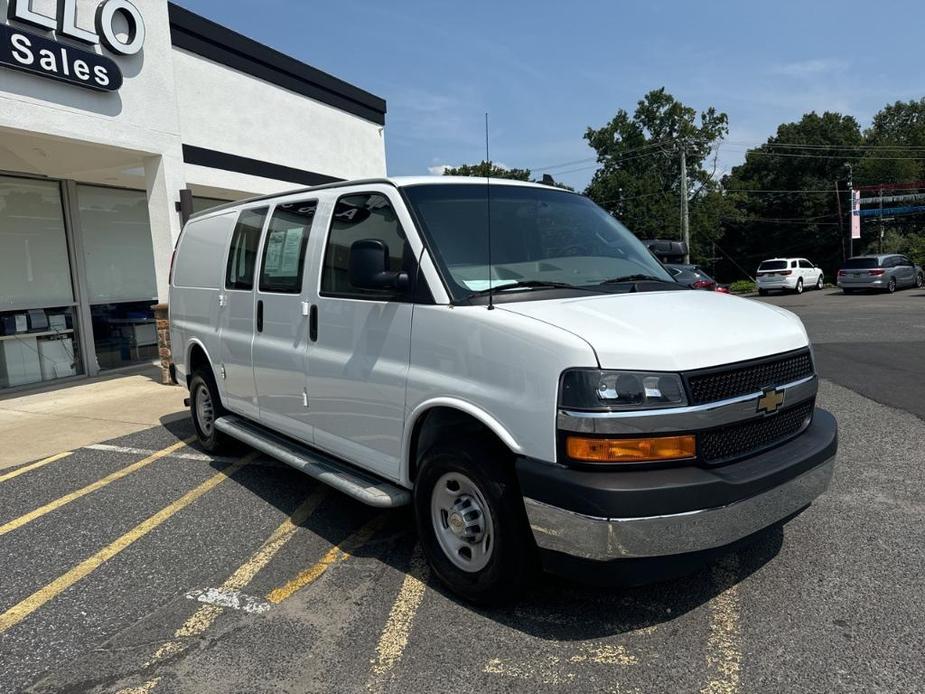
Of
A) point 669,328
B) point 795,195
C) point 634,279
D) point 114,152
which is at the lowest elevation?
point 669,328

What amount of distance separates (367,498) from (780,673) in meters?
2.06

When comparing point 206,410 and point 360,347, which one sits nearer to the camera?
point 360,347

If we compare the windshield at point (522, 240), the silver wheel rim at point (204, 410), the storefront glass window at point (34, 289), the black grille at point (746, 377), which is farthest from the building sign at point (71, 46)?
the black grille at point (746, 377)

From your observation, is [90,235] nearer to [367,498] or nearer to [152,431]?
[152,431]

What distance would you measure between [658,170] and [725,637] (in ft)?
217

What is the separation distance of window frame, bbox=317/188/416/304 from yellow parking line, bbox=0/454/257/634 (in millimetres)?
1966

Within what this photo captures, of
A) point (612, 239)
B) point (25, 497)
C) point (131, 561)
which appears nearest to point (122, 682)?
point (131, 561)

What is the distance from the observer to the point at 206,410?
19.5 feet

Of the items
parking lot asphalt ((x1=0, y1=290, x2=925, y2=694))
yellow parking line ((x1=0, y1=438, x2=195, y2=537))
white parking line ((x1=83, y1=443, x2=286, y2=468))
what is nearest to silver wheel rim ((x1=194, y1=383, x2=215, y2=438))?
white parking line ((x1=83, y1=443, x2=286, y2=468))

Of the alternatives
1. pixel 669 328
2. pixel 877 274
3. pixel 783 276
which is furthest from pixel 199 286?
pixel 783 276

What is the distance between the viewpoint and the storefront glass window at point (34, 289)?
9.81 metres

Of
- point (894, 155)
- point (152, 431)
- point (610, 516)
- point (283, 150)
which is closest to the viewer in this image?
point (610, 516)

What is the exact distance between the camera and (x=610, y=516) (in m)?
2.58

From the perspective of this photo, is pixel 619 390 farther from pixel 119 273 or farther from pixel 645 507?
pixel 119 273
